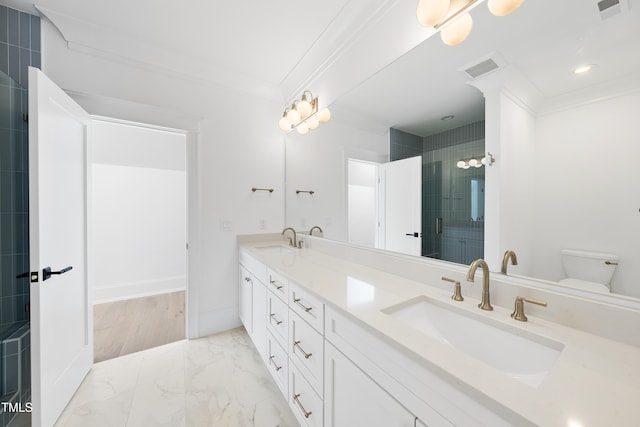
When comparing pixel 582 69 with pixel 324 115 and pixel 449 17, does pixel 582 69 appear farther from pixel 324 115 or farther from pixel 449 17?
pixel 324 115

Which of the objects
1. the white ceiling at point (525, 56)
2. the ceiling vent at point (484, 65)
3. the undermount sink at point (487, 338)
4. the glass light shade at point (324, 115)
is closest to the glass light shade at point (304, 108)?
the glass light shade at point (324, 115)

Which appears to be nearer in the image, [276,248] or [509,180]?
[509,180]

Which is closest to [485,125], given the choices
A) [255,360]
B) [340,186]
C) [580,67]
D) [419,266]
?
[580,67]

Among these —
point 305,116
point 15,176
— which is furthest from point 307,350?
point 15,176

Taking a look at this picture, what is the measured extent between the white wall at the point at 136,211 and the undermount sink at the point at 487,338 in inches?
124

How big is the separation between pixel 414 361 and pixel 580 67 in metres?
1.05

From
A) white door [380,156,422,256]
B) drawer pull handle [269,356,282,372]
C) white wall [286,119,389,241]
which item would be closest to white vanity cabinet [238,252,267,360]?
drawer pull handle [269,356,282,372]

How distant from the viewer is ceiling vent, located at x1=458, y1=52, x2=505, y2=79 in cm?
94

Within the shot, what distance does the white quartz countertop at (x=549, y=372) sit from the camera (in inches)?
18.0

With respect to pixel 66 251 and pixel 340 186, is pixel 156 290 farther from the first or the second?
pixel 340 186

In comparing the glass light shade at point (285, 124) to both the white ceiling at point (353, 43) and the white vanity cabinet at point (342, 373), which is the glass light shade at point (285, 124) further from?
the white vanity cabinet at point (342, 373)

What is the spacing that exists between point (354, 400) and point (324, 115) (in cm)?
192

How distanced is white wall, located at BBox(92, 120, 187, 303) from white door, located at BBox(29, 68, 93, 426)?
1546 millimetres

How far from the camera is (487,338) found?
83 centimetres
